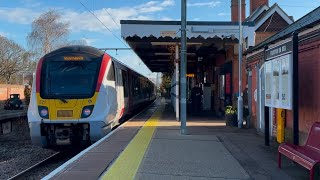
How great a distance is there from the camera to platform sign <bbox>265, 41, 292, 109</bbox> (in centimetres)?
899

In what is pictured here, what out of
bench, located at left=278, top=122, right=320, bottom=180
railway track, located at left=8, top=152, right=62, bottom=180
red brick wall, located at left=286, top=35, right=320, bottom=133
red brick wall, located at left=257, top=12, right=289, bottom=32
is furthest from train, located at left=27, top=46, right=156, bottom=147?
red brick wall, located at left=257, top=12, right=289, bottom=32

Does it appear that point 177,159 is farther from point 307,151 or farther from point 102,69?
point 102,69

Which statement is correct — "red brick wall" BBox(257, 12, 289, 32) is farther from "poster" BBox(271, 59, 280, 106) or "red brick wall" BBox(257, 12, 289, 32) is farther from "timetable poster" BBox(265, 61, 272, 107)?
"poster" BBox(271, 59, 280, 106)

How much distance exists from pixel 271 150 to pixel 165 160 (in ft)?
9.92

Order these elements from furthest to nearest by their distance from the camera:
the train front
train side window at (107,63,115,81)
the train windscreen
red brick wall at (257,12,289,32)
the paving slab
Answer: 1. red brick wall at (257,12,289,32)
2. train side window at (107,63,115,81)
3. the train windscreen
4. the train front
5. the paving slab

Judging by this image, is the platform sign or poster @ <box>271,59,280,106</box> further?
poster @ <box>271,59,280,106</box>

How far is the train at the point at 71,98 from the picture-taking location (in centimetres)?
1248

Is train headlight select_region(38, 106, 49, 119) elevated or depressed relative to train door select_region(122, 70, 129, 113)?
depressed

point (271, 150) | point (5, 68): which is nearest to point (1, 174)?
point (271, 150)

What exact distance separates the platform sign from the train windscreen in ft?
16.5

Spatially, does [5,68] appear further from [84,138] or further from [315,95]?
[315,95]

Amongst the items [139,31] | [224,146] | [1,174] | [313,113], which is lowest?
[1,174]

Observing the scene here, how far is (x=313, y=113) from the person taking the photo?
31.9 feet

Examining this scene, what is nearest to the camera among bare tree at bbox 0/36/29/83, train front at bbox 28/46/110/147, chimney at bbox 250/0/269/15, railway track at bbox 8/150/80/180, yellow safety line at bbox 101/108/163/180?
yellow safety line at bbox 101/108/163/180
